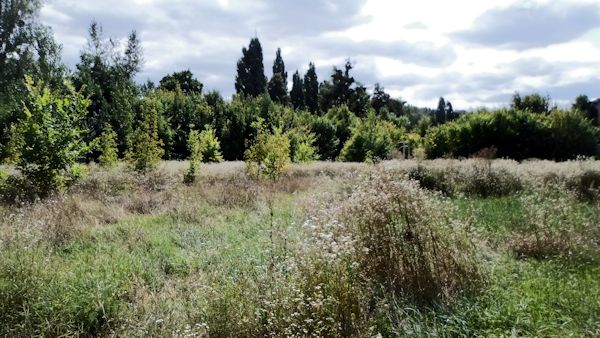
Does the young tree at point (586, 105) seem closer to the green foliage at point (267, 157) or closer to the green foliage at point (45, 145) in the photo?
the green foliage at point (267, 157)

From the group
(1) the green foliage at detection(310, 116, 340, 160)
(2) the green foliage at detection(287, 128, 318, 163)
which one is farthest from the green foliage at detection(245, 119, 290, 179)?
(1) the green foliage at detection(310, 116, 340, 160)

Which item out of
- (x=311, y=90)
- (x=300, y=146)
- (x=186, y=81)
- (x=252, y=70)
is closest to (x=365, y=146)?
(x=300, y=146)

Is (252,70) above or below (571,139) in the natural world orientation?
above

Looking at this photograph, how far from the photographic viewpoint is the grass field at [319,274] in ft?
13.3

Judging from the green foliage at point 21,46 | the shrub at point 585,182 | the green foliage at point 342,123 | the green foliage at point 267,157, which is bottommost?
the shrub at point 585,182

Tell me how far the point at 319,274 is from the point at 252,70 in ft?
133

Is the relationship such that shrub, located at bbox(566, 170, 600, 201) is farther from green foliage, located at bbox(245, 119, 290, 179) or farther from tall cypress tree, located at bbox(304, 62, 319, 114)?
tall cypress tree, located at bbox(304, 62, 319, 114)

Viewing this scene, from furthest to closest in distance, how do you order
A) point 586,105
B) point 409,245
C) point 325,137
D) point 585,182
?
point 586,105 < point 325,137 < point 585,182 < point 409,245

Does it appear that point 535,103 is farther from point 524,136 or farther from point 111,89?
point 111,89

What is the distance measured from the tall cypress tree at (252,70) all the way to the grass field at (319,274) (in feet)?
117

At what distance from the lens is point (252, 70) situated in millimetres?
43156

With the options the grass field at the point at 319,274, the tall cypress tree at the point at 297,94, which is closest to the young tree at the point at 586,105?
the tall cypress tree at the point at 297,94

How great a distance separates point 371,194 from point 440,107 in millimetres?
67614

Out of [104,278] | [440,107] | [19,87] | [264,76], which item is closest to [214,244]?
[104,278]
